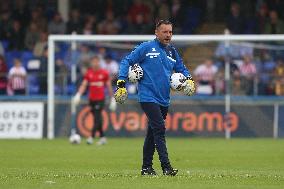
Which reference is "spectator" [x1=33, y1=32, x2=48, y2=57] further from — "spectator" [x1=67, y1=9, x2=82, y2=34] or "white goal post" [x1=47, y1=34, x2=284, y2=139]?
"white goal post" [x1=47, y1=34, x2=284, y2=139]

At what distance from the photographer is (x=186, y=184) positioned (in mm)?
13711

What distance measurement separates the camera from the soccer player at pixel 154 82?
15.3 meters

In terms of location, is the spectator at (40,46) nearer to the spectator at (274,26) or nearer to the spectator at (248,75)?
the spectator at (248,75)

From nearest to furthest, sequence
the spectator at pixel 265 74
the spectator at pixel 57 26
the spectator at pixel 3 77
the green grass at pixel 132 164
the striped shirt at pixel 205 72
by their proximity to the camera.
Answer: the green grass at pixel 132 164 → the spectator at pixel 265 74 → the striped shirt at pixel 205 72 → the spectator at pixel 3 77 → the spectator at pixel 57 26

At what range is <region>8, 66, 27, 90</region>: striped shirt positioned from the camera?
101 ft

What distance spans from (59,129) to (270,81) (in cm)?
674

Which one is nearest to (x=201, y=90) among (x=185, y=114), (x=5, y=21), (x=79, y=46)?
(x=185, y=114)

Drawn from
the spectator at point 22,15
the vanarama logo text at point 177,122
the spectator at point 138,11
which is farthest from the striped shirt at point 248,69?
the spectator at point 22,15

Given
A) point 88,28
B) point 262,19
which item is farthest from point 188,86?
point 88,28

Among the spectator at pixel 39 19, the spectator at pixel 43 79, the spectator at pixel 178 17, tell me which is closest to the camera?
the spectator at pixel 43 79

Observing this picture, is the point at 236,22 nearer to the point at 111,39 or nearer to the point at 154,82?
the point at 111,39

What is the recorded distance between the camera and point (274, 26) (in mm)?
33156

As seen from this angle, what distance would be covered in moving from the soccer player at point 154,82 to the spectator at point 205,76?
14539mm

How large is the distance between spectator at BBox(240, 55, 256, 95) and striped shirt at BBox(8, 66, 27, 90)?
6.95 meters
